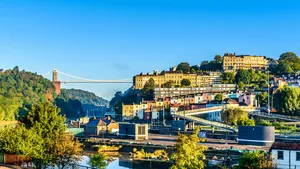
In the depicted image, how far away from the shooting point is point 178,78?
131750 millimetres

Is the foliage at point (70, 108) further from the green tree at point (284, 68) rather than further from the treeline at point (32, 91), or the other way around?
the green tree at point (284, 68)

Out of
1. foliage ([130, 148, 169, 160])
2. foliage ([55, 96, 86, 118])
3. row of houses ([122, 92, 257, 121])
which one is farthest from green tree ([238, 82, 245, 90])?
foliage ([55, 96, 86, 118])

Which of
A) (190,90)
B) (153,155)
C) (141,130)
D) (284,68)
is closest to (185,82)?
(190,90)

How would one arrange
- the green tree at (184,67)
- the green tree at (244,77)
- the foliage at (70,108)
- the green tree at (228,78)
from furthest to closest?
the foliage at (70,108) < the green tree at (184,67) < the green tree at (228,78) < the green tree at (244,77)

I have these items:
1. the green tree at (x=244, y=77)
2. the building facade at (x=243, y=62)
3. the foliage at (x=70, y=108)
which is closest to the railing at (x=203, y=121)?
the green tree at (x=244, y=77)

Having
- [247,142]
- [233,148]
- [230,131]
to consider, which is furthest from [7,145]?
[230,131]

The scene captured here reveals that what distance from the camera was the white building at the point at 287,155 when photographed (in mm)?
31516

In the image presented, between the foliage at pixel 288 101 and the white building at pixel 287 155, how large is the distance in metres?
50.9

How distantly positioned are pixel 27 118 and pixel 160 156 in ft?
55.3

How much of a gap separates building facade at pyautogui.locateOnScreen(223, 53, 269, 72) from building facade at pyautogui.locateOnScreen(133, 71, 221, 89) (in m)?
7.93

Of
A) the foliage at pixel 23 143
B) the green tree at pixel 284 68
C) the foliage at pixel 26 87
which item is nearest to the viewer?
the foliage at pixel 23 143

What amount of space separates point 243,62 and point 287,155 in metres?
116

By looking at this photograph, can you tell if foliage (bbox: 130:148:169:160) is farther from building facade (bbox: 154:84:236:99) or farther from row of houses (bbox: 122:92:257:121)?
building facade (bbox: 154:84:236:99)

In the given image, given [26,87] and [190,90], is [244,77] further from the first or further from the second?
[26,87]
